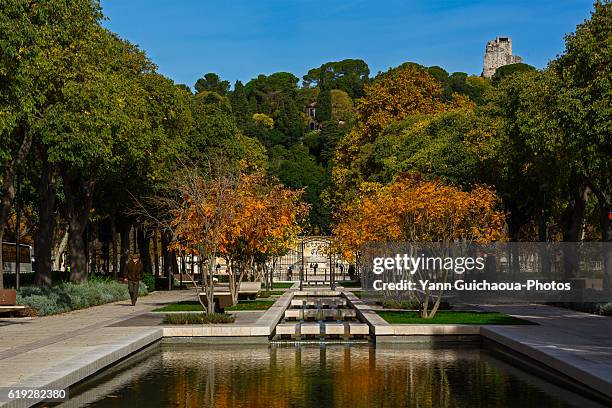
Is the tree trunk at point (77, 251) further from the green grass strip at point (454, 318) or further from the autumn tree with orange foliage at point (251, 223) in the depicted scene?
the green grass strip at point (454, 318)

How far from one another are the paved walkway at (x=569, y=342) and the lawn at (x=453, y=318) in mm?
761

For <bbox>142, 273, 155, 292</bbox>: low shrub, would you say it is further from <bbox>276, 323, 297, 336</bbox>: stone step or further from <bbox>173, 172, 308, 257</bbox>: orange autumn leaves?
<bbox>276, 323, 297, 336</bbox>: stone step

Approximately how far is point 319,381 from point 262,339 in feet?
22.7

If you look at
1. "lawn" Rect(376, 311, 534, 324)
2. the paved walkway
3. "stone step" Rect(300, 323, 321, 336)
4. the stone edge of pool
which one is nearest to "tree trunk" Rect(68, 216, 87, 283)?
the stone edge of pool

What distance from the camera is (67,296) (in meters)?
33.7

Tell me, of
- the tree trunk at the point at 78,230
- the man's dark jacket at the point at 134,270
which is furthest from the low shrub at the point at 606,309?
the tree trunk at the point at 78,230

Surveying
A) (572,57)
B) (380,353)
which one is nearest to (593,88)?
(572,57)

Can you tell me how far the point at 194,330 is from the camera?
76.8ft

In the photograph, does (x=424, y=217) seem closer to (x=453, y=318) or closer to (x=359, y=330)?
Result: (x=453, y=318)

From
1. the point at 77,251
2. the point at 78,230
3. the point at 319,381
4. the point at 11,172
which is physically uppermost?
the point at 11,172

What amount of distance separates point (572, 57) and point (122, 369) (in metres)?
21.8

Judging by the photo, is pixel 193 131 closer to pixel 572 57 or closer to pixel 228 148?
pixel 228 148

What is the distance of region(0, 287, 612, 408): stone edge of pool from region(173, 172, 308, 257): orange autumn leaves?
9.45ft

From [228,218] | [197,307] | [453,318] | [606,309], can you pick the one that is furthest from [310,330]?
[606,309]
